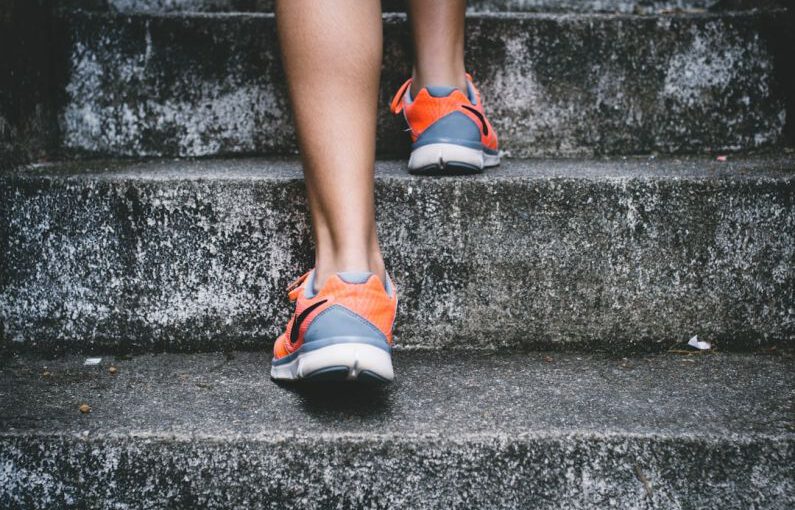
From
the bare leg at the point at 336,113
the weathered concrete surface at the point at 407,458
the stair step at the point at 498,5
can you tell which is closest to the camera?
the weathered concrete surface at the point at 407,458

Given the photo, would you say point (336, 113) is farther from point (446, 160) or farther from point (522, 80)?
point (522, 80)

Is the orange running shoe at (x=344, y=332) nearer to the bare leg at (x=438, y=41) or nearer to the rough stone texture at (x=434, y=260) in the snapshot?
the rough stone texture at (x=434, y=260)

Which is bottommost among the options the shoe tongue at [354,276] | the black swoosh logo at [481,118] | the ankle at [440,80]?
the shoe tongue at [354,276]

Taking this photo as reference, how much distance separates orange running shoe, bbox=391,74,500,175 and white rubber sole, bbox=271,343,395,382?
1.47 ft

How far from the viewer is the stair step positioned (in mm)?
1771

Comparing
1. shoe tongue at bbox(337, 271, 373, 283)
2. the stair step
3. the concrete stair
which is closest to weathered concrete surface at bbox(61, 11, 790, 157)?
the concrete stair

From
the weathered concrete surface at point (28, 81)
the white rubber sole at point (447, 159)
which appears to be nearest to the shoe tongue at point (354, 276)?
the white rubber sole at point (447, 159)

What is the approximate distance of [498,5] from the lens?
1897 millimetres

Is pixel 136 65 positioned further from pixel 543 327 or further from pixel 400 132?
pixel 543 327

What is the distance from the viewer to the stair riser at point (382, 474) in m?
0.87

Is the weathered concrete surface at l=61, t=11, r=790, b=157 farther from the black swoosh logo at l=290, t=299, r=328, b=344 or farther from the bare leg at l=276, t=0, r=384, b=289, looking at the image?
the black swoosh logo at l=290, t=299, r=328, b=344

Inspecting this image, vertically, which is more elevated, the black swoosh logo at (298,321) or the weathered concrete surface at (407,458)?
the black swoosh logo at (298,321)

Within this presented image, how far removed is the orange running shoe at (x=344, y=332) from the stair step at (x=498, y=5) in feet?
3.58

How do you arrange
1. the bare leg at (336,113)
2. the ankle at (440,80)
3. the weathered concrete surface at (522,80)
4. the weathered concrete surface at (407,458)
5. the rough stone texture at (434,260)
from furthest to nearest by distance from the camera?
the weathered concrete surface at (522,80) < the ankle at (440,80) < the rough stone texture at (434,260) < the bare leg at (336,113) < the weathered concrete surface at (407,458)
